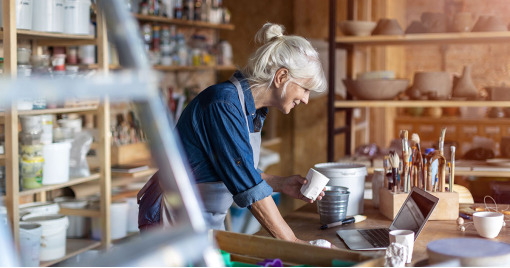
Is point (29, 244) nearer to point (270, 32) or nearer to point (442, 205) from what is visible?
point (270, 32)

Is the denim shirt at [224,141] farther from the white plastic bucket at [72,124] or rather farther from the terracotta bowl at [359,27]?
the terracotta bowl at [359,27]

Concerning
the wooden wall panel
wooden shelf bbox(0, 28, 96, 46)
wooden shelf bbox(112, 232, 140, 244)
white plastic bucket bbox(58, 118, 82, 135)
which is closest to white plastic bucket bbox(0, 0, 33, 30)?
wooden shelf bbox(0, 28, 96, 46)

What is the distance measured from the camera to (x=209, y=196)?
217cm

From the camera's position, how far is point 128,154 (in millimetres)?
4711

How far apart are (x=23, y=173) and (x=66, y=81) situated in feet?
9.15

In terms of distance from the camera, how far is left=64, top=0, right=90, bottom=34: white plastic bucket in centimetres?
375

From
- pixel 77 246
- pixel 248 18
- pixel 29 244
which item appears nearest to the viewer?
pixel 29 244

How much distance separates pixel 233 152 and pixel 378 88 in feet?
7.46

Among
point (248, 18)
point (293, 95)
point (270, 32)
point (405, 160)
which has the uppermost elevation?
point (248, 18)

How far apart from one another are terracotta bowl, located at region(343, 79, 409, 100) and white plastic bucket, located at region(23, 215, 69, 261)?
210 cm

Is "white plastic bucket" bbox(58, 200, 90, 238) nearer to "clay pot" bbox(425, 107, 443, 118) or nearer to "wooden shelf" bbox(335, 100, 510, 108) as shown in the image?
"wooden shelf" bbox(335, 100, 510, 108)

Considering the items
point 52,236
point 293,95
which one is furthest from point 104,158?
point 293,95

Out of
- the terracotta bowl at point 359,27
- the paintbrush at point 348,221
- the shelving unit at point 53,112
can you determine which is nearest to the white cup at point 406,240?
the paintbrush at point 348,221

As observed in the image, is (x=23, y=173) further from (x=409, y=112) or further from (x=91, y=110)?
(x=409, y=112)
